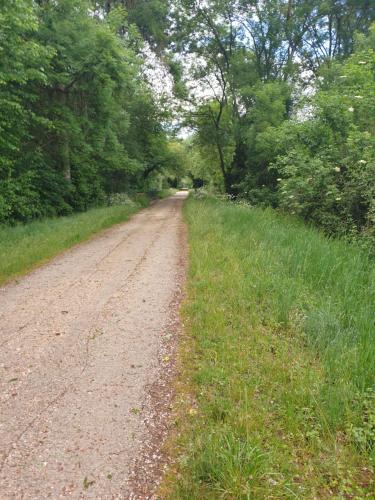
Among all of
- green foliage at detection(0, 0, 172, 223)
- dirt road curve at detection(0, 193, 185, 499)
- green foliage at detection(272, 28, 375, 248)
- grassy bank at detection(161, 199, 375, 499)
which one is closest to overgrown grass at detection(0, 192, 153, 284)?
dirt road curve at detection(0, 193, 185, 499)

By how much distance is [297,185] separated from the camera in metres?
9.15

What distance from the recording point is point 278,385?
2.50 metres

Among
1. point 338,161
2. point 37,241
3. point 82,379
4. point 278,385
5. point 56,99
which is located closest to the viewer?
point 278,385

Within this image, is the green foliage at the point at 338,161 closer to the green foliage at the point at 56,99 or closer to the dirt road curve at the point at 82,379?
the dirt road curve at the point at 82,379

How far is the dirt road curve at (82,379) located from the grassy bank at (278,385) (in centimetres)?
31

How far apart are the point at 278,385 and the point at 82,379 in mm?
1841

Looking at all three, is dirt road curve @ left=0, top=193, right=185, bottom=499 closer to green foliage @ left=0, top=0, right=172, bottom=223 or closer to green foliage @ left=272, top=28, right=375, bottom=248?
green foliage @ left=272, top=28, right=375, bottom=248

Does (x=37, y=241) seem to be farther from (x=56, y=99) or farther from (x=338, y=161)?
(x=338, y=161)

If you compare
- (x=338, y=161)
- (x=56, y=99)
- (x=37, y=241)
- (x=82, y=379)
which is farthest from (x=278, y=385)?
(x=56, y=99)

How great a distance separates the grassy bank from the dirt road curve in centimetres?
31

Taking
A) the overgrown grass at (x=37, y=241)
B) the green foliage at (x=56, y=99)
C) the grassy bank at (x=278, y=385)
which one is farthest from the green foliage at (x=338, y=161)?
the green foliage at (x=56, y=99)

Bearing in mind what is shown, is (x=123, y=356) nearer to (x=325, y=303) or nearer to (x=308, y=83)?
(x=325, y=303)

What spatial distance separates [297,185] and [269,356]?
742 centimetres

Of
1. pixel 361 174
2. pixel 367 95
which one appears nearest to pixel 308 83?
pixel 367 95
